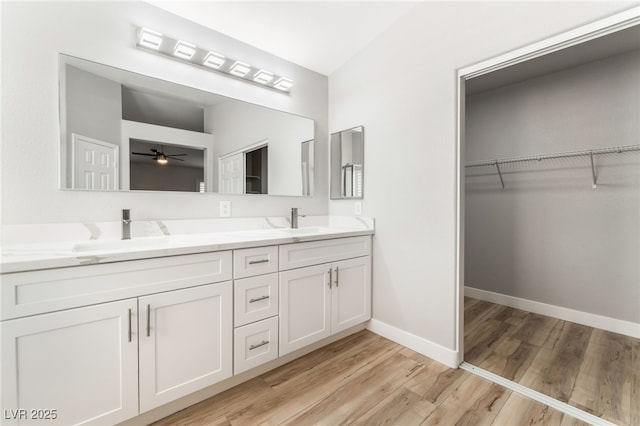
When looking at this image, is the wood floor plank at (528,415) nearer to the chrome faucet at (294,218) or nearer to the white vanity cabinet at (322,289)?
the white vanity cabinet at (322,289)

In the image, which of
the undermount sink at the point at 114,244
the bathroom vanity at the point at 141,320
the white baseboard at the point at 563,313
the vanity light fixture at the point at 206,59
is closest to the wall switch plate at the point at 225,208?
the bathroom vanity at the point at 141,320

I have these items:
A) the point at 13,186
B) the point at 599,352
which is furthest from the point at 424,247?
the point at 13,186

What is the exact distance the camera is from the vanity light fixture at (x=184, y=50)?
72.1 inches

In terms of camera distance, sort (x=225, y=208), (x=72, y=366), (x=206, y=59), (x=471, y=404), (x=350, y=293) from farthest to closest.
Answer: (x=350, y=293) → (x=225, y=208) → (x=206, y=59) → (x=471, y=404) → (x=72, y=366)

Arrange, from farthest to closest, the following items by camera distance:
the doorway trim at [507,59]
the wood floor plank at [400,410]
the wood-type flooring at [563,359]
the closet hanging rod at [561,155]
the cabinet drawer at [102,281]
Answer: the closet hanging rod at [561,155], the wood-type flooring at [563,359], the wood floor plank at [400,410], the doorway trim at [507,59], the cabinet drawer at [102,281]

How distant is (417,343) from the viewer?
6.71ft

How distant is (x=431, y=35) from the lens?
195 cm

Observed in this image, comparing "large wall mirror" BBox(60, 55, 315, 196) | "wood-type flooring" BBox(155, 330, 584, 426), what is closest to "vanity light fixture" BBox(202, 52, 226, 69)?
"large wall mirror" BBox(60, 55, 315, 196)

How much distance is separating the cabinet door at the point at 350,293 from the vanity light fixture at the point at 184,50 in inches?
72.2

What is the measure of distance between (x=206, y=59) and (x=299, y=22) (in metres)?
0.76

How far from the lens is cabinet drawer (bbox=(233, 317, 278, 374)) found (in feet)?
5.16

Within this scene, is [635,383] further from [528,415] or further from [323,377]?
[323,377]

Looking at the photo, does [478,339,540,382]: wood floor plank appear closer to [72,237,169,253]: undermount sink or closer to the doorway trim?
the doorway trim

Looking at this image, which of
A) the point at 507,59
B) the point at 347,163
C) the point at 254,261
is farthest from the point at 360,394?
the point at 507,59
